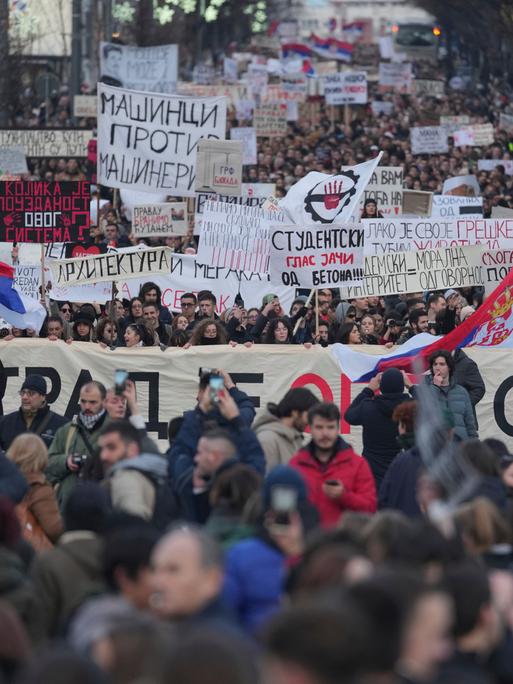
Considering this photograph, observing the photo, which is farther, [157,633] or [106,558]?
[106,558]

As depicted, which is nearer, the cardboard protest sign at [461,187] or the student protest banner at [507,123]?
the cardboard protest sign at [461,187]

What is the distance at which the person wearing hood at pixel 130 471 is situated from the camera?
7.57 m

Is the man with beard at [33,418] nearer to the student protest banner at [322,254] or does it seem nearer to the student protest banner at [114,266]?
the student protest banner at [114,266]

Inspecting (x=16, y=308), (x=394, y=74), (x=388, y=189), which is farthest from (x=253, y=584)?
(x=394, y=74)

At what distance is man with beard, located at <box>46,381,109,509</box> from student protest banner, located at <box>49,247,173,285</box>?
4443mm

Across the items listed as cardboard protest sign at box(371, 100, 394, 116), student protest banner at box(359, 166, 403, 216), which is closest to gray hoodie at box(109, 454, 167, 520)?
student protest banner at box(359, 166, 403, 216)

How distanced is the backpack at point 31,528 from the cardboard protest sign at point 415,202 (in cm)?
1478

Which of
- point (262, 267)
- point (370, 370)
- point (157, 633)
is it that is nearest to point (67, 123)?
point (262, 267)

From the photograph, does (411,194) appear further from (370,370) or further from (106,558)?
(106,558)

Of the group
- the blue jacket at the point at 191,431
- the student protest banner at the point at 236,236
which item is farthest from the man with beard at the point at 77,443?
the student protest banner at the point at 236,236

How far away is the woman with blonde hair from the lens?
8.23m

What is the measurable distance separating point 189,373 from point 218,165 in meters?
6.61

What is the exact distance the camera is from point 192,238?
22.5m

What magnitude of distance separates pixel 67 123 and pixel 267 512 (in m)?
43.2
